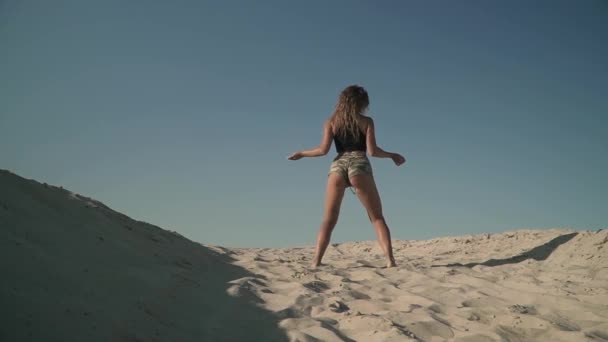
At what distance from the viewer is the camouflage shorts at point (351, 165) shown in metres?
5.08

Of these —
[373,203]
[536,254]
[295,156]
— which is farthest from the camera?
[536,254]

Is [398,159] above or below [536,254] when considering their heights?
above

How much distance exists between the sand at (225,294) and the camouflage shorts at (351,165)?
1.17 m

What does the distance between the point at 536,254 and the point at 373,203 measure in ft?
10.3

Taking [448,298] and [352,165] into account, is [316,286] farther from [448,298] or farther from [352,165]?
[352,165]

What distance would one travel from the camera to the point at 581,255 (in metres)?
5.95

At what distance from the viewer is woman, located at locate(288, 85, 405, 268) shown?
5098 mm

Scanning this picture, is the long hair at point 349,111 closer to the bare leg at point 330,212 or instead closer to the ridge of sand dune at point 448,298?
the bare leg at point 330,212

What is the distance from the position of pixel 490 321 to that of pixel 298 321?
1.52 metres

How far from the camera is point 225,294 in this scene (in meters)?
3.50

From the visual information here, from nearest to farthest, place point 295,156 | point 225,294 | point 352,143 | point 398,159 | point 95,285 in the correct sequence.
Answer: point 95,285, point 225,294, point 352,143, point 398,159, point 295,156

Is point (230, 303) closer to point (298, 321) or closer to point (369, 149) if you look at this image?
point (298, 321)

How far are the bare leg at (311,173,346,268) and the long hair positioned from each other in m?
0.57

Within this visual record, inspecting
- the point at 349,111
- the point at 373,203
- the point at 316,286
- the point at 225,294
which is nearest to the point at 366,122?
the point at 349,111
